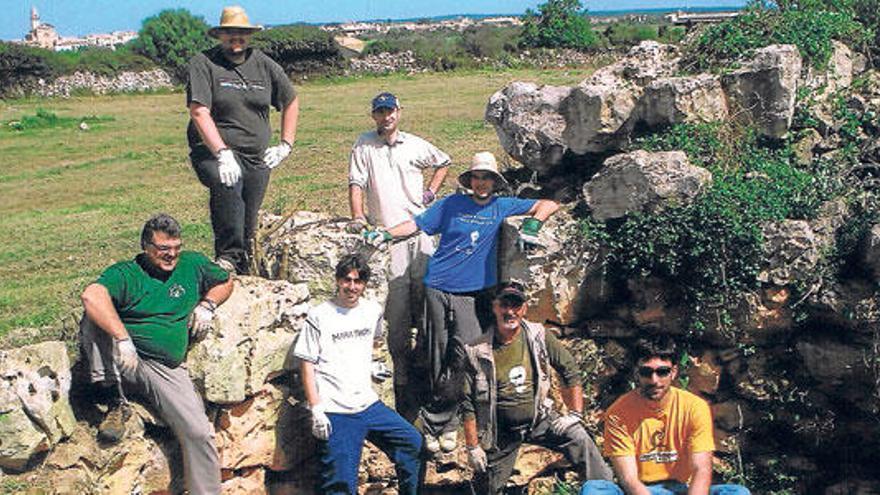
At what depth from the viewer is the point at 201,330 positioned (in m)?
6.83

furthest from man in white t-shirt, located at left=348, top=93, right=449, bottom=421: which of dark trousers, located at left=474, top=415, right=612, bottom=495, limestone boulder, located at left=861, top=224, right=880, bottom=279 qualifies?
limestone boulder, located at left=861, top=224, right=880, bottom=279

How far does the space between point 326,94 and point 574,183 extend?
2137cm

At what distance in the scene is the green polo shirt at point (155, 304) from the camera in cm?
636

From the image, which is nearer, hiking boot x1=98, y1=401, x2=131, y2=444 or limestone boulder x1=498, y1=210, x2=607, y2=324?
hiking boot x1=98, y1=401, x2=131, y2=444

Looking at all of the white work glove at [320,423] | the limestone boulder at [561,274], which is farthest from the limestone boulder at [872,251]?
the white work glove at [320,423]

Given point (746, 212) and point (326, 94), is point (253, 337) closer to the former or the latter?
point (746, 212)

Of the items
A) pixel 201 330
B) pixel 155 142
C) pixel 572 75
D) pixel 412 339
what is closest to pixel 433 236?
pixel 412 339

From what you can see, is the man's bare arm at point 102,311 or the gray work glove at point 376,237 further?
the gray work glove at point 376,237

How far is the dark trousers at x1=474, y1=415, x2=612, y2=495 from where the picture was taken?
6.79 metres

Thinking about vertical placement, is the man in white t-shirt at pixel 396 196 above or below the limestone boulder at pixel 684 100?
below

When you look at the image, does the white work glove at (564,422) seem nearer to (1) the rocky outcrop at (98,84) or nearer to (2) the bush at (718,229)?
(2) the bush at (718,229)

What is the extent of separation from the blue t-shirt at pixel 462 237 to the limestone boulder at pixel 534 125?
62.7 inches

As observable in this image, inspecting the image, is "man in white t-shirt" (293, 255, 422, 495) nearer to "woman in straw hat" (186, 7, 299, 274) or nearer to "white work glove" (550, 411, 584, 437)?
"white work glove" (550, 411, 584, 437)

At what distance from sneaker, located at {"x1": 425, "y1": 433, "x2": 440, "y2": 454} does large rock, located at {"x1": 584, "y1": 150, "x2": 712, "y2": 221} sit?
2.20 metres
